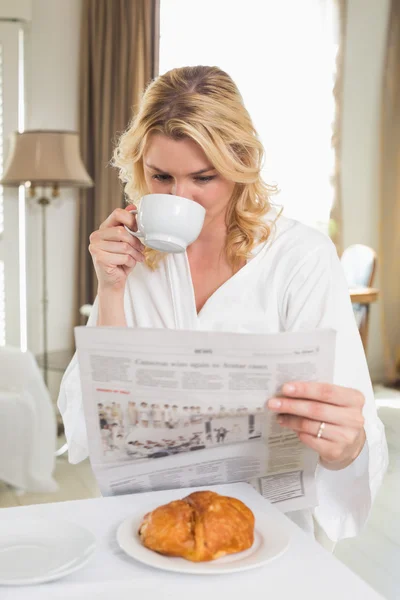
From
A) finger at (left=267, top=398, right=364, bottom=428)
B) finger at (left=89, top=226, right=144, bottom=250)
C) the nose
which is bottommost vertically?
finger at (left=267, top=398, right=364, bottom=428)

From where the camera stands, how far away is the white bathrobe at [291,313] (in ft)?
3.84

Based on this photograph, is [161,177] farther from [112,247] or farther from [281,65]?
[281,65]

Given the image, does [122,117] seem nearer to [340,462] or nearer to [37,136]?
[37,136]

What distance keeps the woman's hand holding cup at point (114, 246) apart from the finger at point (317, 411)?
52 centimetres

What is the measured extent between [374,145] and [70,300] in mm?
2315

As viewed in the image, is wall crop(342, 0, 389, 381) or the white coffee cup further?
wall crop(342, 0, 389, 381)

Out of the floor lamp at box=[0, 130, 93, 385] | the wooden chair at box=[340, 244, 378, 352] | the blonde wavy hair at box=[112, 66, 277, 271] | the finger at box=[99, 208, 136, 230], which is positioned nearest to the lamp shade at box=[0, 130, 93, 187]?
the floor lamp at box=[0, 130, 93, 385]

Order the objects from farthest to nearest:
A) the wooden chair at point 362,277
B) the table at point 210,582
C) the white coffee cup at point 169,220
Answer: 1. the wooden chair at point 362,277
2. the white coffee cup at point 169,220
3. the table at point 210,582

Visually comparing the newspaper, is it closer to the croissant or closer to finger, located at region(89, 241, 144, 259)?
the croissant

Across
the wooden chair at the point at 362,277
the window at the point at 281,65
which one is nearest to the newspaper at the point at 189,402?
the wooden chair at the point at 362,277

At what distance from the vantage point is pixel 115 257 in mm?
1288

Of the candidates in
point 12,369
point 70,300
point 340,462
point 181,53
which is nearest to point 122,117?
point 181,53

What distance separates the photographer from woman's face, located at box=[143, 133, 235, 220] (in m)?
1.26

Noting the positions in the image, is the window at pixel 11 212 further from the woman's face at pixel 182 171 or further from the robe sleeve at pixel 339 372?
the robe sleeve at pixel 339 372
